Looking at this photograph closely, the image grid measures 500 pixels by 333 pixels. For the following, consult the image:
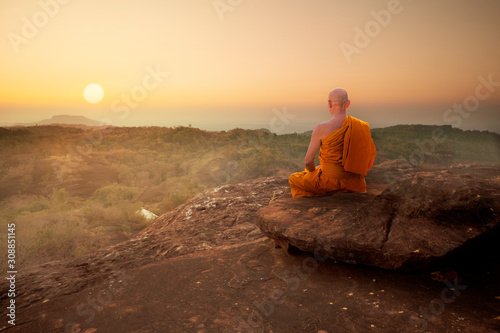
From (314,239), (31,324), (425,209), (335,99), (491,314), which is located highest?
(335,99)

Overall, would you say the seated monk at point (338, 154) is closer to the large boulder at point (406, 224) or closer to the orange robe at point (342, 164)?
the orange robe at point (342, 164)

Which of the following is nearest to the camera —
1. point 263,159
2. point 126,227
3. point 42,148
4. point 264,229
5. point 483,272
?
point 483,272

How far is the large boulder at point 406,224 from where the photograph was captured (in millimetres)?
2404

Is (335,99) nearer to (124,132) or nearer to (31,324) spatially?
(31,324)

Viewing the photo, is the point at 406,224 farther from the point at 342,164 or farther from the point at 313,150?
the point at 313,150

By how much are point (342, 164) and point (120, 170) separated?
16.0 meters

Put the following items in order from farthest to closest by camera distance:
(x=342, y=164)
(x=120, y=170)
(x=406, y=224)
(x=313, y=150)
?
(x=120, y=170), (x=313, y=150), (x=342, y=164), (x=406, y=224)

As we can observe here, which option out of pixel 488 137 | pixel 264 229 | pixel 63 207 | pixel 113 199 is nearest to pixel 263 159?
pixel 113 199

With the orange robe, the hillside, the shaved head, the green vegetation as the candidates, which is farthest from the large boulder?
the green vegetation

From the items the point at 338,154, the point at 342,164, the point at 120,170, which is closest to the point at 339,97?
the point at 338,154

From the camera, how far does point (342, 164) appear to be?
420cm

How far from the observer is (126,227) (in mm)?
7965

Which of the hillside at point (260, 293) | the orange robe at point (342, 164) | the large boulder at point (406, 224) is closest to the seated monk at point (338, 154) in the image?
the orange robe at point (342, 164)

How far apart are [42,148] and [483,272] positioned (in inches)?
993
